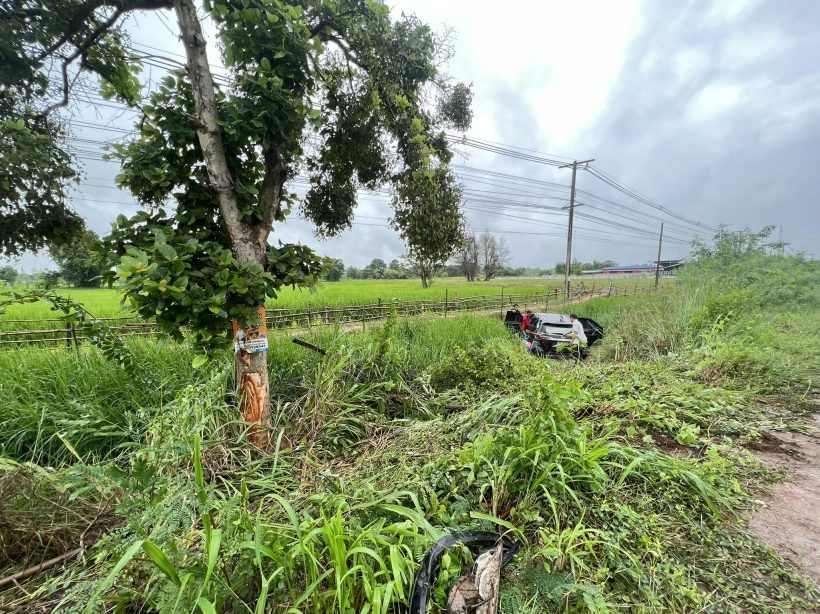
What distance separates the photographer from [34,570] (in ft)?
4.79

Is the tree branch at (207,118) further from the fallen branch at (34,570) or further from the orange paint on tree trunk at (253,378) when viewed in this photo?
the fallen branch at (34,570)

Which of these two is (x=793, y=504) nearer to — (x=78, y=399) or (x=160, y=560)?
(x=160, y=560)

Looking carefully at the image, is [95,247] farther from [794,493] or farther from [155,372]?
[794,493]

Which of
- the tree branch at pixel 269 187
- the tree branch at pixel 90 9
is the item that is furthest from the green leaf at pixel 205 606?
the tree branch at pixel 90 9

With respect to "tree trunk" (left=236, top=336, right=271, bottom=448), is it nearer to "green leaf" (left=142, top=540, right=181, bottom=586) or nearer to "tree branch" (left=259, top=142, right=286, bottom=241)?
"tree branch" (left=259, top=142, right=286, bottom=241)

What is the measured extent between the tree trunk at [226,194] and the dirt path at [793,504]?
10.4ft

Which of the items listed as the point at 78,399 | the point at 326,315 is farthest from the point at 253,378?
the point at 326,315

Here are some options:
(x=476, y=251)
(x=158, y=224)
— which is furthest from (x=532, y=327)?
(x=476, y=251)

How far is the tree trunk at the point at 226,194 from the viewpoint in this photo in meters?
2.32

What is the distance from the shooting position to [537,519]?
5.11 feet

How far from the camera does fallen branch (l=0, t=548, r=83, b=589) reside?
1395mm

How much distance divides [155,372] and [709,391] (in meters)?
5.47

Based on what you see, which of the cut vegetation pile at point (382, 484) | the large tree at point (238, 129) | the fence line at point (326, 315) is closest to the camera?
the cut vegetation pile at point (382, 484)

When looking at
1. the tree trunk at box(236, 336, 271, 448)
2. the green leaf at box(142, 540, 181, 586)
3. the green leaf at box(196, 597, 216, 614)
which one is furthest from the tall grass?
the green leaf at box(196, 597, 216, 614)
